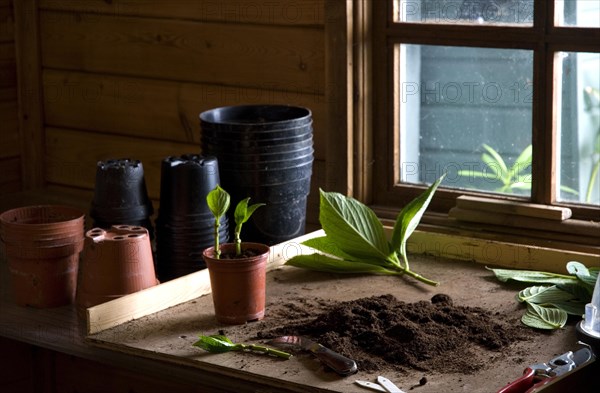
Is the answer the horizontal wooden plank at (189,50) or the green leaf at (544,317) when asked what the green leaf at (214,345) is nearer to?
the green leaf at (544,317)

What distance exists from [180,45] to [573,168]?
103 cm

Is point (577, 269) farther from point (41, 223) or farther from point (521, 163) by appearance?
point (41, 223)

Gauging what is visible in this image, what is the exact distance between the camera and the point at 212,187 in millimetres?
2072

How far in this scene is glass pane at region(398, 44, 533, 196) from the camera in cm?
226

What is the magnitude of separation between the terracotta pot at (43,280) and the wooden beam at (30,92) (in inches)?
38.8

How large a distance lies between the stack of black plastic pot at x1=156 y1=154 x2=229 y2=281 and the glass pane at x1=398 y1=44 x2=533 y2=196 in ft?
1.84

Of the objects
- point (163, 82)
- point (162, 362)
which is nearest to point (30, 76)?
point (163, 82)

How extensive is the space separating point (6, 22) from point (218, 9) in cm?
71

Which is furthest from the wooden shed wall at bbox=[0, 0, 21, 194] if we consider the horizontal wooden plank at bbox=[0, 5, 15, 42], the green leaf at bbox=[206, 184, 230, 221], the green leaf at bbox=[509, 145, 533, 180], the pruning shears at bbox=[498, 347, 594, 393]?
the pruning shears at bbox=[498, 347, 594, 393]

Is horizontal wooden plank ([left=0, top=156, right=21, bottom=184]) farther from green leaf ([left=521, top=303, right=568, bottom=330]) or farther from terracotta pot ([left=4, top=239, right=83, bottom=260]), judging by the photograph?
green leaf ([left=521, top=303, right=568, bottom=330])

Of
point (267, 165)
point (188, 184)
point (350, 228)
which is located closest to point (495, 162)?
point (350, 228)

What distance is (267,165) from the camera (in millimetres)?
2131

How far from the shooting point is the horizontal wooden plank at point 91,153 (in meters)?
2.73

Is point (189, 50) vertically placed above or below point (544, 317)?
above
